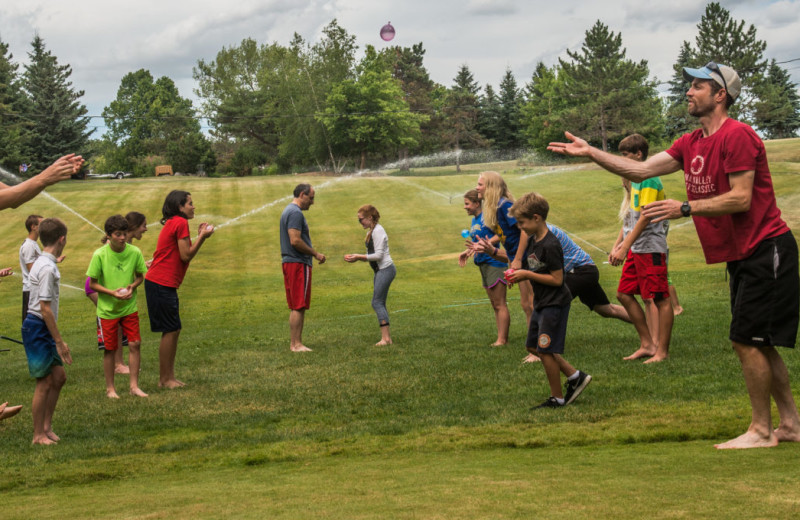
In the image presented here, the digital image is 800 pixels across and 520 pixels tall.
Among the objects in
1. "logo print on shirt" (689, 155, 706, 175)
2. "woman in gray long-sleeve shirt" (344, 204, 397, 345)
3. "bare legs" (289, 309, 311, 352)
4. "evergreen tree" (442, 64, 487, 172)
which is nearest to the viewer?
"logo print on shirt" (689, 155, 706, 175)

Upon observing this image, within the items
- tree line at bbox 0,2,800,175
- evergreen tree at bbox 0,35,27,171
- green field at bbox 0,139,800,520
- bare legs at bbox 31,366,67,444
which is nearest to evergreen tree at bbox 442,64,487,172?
tree line at bbox 0,2,800,175

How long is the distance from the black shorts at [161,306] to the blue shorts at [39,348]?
2.06 metres

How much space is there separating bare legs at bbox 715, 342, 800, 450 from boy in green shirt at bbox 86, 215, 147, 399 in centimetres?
586

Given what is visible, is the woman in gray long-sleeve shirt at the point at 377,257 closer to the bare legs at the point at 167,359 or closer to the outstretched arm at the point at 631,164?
the bare legs at the point at 167,359

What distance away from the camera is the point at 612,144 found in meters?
81.3

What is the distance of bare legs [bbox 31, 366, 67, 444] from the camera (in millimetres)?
6500

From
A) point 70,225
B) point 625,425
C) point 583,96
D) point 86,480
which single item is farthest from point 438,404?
point 583,96

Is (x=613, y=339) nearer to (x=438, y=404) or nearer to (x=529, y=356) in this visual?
(x=529, y=356)

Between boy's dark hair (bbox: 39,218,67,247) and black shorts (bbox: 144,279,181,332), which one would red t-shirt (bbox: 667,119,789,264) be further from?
black shorts (bbox: 144,279,181,332)

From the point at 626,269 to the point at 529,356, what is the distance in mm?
1445

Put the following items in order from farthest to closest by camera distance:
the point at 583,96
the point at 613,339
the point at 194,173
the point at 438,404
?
the point at 194,173 → the point at 583,96 → the point at 613,339 → the point at 438,404

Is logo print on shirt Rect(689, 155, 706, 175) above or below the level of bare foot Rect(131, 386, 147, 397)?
above

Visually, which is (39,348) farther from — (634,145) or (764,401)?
(634,145)

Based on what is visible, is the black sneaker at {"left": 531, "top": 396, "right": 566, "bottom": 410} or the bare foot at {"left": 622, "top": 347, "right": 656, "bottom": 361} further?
the bare foot at {"left": 622, "top": 347, "right": 656, "bottom": 361}
